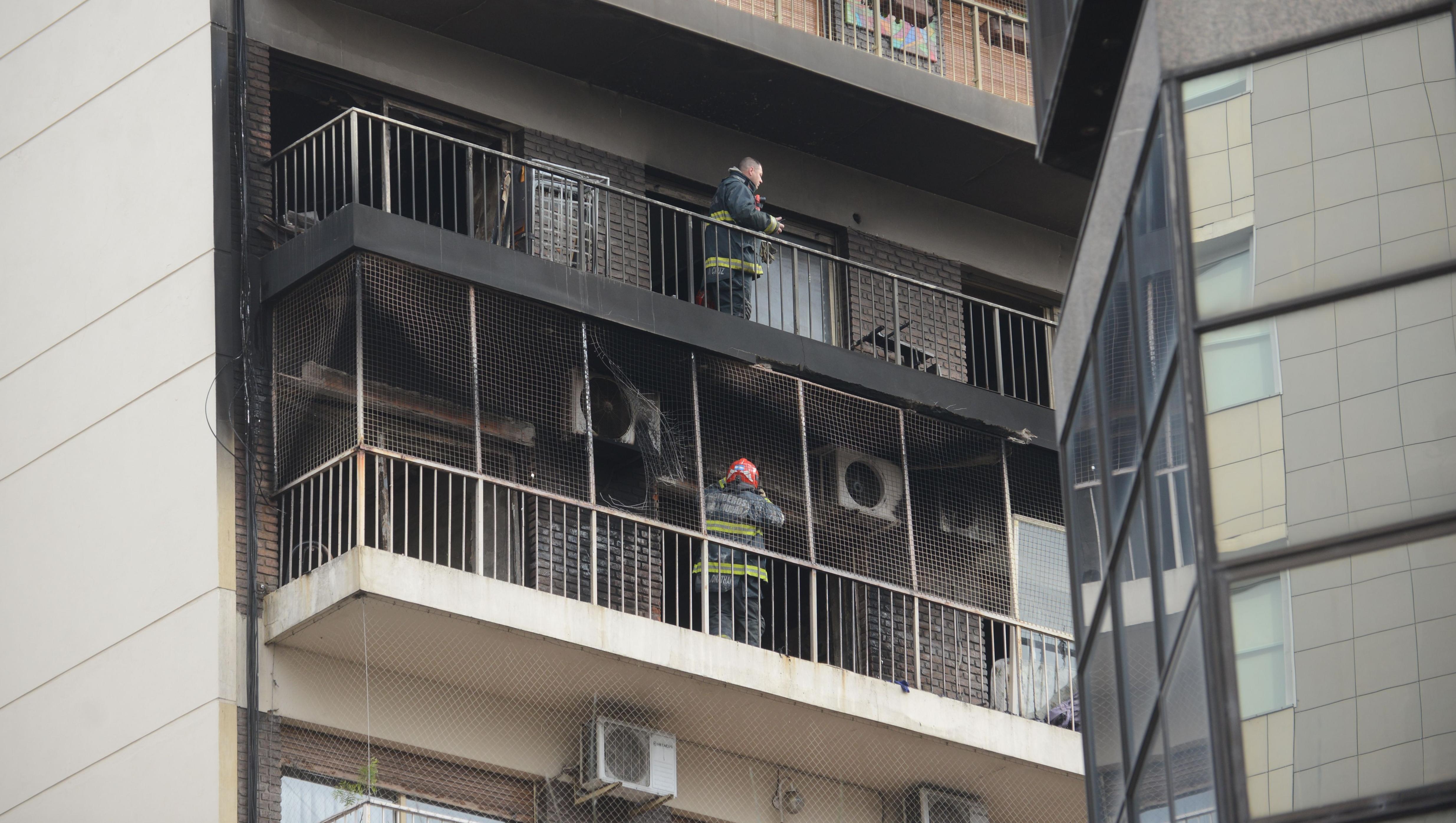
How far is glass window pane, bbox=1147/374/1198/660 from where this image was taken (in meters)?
11.1

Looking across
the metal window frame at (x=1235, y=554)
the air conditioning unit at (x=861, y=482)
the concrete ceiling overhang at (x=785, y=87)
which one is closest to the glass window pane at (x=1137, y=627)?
the metal window frame at (x=1235, y=554)

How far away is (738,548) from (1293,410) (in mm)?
10164

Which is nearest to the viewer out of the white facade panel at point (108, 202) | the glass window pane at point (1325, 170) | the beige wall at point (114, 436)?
the glass window pane at point (1325, 170)

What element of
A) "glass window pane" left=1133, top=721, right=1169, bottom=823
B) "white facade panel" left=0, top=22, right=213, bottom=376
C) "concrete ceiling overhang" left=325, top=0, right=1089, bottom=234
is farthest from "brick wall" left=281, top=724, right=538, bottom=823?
"glass window pane" left=1133, top=721, right=1169, bottom=823

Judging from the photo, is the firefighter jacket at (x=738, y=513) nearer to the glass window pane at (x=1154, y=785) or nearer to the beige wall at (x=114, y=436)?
the beige wall at (x=114, y=436)

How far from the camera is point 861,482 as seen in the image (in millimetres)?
22906

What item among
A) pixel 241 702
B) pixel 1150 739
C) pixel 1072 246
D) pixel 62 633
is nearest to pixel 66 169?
pixel 62 633

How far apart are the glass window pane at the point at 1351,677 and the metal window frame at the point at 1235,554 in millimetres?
40

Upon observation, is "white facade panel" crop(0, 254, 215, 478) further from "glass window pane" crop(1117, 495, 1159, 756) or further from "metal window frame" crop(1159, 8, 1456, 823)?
"metal window frame" crop(1159, 8, 1456, 823)

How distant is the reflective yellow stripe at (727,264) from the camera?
2198cm

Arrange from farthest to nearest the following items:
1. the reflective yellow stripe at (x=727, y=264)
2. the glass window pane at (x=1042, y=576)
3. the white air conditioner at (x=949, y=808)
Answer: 1. the glass window pane at (x=1042, y=576)
2. the reflective yellow stripe at (x=727, y=264)
3. the white air conditioner at (x=949, y=808)

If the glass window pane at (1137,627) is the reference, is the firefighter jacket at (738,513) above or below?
above

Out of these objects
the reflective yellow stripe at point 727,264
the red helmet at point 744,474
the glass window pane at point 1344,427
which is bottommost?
the glass window pane at point 1344,427

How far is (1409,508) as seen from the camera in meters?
10.6
